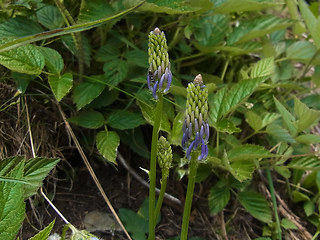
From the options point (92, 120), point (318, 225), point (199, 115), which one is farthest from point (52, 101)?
point (318, 225)

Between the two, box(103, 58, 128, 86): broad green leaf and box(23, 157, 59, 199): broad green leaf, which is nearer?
box(23, 157, 59, 199): broad green leaf

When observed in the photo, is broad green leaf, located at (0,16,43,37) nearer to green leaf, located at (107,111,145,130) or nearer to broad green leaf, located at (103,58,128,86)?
broad green leaf, located at (103,58,128,86)

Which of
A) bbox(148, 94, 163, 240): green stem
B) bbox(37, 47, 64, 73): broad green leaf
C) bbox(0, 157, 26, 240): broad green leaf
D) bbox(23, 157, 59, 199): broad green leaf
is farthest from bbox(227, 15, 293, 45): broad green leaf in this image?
bbox(0, 157, 26, 240): broad green leaf

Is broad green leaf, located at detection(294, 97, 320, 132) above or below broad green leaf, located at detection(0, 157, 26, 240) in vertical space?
below

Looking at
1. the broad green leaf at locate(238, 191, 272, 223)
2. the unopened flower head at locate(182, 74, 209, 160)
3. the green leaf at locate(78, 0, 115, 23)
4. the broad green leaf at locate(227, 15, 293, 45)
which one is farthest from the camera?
the broad green leaf at locate(227, 15, 293, 45)

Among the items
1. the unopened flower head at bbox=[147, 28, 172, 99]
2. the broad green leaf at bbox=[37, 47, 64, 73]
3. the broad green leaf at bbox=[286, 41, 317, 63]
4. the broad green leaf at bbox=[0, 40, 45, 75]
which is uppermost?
the unopened flower head at bbox=[147, 28, 172, 99]

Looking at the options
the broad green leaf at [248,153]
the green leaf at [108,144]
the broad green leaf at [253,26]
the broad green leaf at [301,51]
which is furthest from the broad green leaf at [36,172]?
the broad green leaf at [301,51]
